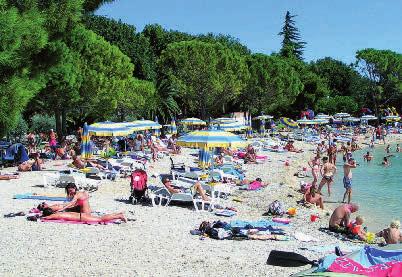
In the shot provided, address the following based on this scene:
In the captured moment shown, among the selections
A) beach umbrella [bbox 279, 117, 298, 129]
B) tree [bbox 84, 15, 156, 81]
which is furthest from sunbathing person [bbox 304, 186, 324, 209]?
beach umbrella [bbox 279, 117, 298, 129]

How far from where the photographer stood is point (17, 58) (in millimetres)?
16625

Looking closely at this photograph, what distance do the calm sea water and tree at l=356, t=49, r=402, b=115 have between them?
33.6 m

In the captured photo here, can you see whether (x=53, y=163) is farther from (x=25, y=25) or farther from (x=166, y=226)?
(x=166, y=226)

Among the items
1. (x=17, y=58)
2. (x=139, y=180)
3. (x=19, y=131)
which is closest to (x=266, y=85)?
(x=19, y=131)

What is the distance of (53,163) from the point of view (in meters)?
20.8

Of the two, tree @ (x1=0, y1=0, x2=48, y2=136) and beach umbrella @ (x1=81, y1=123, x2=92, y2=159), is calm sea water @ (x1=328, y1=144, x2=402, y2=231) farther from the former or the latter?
tree @ (x1=0, y1=0, x2=48, y2=136)

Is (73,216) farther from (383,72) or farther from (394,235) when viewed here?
(383,72)

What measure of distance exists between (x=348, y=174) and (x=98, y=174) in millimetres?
8383

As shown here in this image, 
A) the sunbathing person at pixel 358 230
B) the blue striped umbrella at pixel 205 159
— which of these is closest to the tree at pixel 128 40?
the blue striped umbrella at pixel 205 159

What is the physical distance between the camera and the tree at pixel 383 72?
210 feet

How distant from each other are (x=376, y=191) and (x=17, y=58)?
1452cm

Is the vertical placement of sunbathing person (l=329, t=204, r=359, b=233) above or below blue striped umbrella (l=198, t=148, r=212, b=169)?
below

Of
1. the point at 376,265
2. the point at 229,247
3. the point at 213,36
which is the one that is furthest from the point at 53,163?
the point at 213,36

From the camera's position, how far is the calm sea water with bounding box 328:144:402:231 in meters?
15.4
